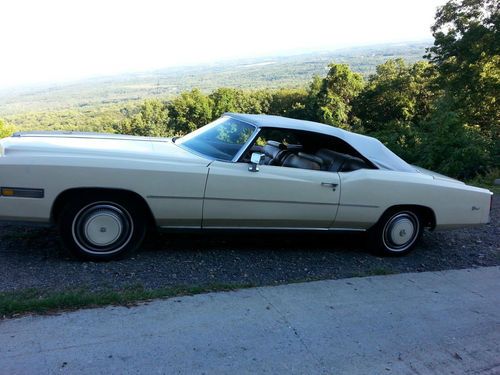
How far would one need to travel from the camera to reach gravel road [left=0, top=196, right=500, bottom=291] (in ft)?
11.8

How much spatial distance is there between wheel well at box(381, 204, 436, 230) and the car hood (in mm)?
2047

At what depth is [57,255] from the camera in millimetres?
3945

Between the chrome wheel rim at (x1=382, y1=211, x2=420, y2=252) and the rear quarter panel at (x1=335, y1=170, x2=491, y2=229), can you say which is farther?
the chrome wheel rim at (x1=382, y1=211, x2=420, y2=252)

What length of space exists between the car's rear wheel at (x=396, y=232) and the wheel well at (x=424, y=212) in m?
0.02

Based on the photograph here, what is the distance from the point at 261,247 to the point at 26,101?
7276cm

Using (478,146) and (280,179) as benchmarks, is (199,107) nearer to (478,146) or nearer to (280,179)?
(478,146)

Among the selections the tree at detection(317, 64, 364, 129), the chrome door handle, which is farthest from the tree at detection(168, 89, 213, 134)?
the chrome door handle

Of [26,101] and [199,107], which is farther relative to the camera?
[26,101]

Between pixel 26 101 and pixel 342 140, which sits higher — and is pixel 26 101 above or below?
below

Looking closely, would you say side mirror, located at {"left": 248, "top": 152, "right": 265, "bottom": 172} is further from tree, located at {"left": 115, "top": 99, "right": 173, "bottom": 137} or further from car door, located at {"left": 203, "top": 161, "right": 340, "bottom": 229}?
tree, located at {"left": 115, "top": 99, "right": 173, "bottom": 137}

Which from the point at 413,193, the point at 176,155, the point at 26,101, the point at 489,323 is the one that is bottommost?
the point at 26,101

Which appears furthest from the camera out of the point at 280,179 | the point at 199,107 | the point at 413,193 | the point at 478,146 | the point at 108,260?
the point at 199,107

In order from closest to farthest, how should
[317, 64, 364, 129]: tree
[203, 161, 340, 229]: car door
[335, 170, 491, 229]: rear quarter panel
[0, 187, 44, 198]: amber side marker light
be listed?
[0, 187, 44, 198]: amber side marker light
[203, 161, 340, 229]: car door
[335, 170, 491, 229]: rear quarter panel
[317, 64, 364, 129]: tree

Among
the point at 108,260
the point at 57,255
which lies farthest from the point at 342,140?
the point at 57,255
